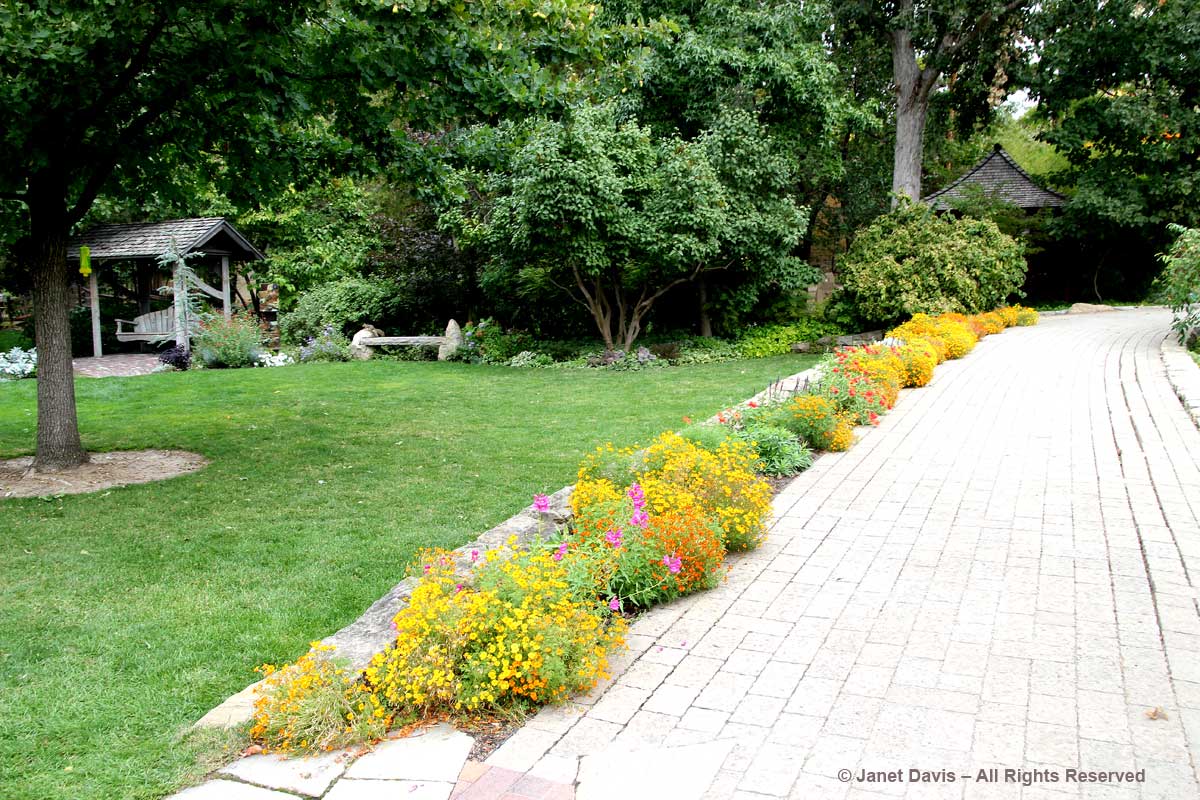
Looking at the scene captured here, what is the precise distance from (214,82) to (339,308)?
43.5 ft

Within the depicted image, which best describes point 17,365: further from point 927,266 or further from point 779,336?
point 927,266

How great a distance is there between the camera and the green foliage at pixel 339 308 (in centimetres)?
1945

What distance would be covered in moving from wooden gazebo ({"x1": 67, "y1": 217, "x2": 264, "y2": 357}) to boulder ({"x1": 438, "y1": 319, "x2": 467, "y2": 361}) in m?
5.42

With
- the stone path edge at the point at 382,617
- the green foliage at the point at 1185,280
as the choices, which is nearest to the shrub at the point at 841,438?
the stone path edge at the point at 382,617

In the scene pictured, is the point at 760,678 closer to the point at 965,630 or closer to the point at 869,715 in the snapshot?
the point at 869,715

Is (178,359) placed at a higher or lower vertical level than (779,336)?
lower

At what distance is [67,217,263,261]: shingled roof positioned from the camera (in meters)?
17.7

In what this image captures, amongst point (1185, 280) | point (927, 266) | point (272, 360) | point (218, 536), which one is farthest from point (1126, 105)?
point (218, 536)

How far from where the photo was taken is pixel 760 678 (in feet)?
11.0

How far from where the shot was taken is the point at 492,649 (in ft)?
10.3

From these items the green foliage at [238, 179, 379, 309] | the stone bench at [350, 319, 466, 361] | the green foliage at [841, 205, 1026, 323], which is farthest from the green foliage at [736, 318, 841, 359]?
the green foliage at [238, 179, 379, 309]

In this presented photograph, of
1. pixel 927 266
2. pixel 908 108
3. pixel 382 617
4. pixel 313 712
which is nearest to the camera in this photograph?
pixel 313 712

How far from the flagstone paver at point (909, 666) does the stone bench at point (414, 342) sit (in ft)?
39.6

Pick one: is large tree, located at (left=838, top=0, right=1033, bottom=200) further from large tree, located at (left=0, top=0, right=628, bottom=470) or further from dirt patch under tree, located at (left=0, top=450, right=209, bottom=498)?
dirt patch under tree, located at (left=0, top=450, right=209, bottom=498)
